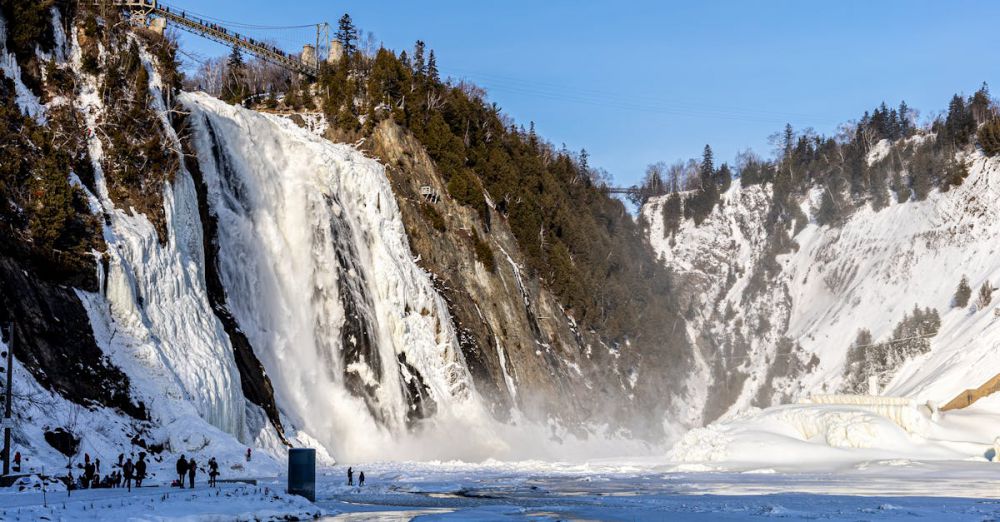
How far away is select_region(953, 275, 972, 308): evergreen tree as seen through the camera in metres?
92.9

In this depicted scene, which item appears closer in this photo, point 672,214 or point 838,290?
point 838,290

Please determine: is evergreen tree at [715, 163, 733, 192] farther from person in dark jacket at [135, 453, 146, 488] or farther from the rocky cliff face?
person in dark jacket at [135, 453, 146, 488]

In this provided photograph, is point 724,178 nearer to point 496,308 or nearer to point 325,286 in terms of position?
point 496,308

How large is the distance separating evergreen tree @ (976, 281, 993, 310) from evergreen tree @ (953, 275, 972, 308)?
257 cm

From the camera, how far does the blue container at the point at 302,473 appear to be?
2973 centimetres

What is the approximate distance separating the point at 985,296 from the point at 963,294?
13.7 ft

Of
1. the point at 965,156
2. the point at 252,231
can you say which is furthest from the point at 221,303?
the point at 965,156

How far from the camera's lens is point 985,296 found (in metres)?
88.9

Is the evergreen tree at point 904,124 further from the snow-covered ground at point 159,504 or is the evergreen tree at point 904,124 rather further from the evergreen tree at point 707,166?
the snow-covered ground at point 159,504

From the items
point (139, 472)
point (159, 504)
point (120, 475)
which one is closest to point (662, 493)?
point (139, 472)

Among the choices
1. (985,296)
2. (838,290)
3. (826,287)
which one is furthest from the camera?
(826,287)

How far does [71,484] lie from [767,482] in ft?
83.6

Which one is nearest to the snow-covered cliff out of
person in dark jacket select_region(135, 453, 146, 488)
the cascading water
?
the cascading water

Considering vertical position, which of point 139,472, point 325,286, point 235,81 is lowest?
point 139,472
